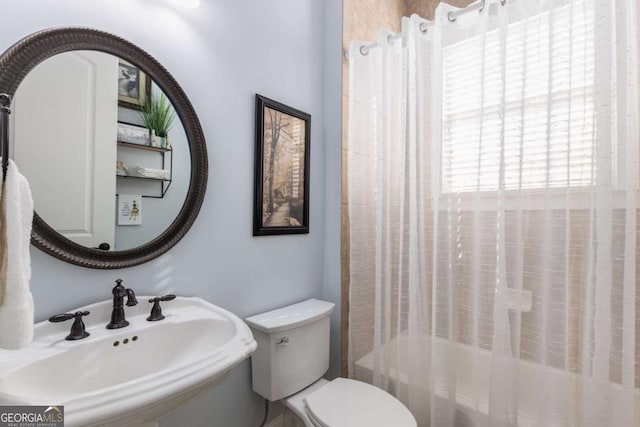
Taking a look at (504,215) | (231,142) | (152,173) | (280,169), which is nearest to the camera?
(152,173)

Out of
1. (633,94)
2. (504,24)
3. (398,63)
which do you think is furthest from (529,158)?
(398,63)

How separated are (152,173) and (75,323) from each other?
1.79ft

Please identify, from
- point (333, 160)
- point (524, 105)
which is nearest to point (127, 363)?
point (333, 160)

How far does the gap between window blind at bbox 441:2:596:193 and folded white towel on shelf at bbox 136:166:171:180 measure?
121cm

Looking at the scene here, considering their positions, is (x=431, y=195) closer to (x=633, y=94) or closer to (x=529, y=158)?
(x=529, y=158)

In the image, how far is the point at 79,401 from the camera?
0.62m

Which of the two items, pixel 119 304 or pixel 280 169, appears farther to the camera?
pixel 280 169

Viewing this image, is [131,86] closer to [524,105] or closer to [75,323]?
[75,323]

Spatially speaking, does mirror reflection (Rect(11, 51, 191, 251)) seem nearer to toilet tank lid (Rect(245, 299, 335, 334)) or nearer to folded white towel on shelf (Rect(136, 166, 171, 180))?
folded white towel on shelf (Rect(136, 166, 171, 180))

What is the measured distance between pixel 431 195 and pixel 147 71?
130 centimetres

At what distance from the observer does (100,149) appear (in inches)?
41.1

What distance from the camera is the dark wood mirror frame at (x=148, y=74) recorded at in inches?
34.9

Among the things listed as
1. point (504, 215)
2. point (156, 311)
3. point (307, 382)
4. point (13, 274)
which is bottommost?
point (307, 382)

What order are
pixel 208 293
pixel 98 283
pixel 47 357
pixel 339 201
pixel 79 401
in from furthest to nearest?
1. pixel 339 201
2. pixel 208 293
3. pixel 98 283
4. pixel 47 357
5. pixel 79 401
